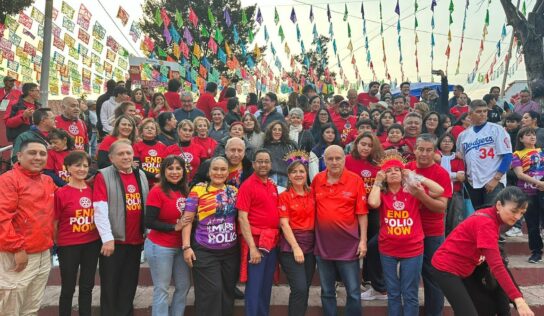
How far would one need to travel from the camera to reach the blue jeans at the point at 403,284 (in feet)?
12.9

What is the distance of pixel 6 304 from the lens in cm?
368

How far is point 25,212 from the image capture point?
3.75 meters

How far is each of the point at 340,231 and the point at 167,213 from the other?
66.9 inches

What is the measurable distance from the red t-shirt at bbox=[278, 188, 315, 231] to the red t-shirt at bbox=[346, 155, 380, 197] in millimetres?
794

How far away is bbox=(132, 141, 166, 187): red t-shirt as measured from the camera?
5.16 meters

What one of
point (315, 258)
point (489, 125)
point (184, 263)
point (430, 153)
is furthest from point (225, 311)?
point (489, 125)

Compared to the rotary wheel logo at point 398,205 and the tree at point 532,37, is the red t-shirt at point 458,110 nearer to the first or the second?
the tree at point 532,37

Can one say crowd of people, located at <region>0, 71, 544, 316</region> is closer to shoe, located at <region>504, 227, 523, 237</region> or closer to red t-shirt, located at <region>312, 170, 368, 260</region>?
red t-shirt, located at <region>312, 170, 368, 260</region>

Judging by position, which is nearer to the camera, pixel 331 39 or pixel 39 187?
pixel 39 187

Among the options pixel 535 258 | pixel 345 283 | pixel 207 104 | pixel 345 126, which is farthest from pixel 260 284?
pixel 207 104

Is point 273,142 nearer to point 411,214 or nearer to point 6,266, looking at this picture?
point 411,214

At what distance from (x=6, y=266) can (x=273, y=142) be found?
3032 millimetres

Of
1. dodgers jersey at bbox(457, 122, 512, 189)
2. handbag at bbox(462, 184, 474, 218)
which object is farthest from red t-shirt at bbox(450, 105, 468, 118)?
handbag at bbox(462, 184, 474, 218)

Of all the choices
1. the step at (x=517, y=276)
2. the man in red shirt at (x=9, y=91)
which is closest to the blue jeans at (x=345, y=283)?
the step at (x=517, y=276)
